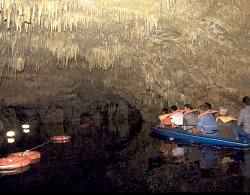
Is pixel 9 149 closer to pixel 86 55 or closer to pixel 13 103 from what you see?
pixel 86 55

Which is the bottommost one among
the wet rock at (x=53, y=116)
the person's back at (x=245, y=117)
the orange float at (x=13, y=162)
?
the wet rock at (x=53, y=116)

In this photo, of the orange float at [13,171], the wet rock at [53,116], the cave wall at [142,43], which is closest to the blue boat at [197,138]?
the cave wall at [142,43]

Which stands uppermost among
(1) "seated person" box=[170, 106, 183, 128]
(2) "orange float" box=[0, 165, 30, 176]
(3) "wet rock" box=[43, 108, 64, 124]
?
(1) "seated person" box=[170, 106, 183, 128]

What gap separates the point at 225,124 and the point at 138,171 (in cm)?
362

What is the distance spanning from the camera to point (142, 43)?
1166 centimetres

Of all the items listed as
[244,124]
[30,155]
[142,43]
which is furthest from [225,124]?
[30,155]

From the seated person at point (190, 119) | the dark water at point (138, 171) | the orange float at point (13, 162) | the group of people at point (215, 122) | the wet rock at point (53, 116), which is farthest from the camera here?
the wet rock at point (53, 116)

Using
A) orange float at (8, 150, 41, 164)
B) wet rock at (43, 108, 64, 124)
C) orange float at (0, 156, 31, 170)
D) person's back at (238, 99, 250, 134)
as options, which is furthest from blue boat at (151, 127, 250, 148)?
wet rock at (43, 108, 64, 124)

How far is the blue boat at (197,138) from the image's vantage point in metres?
11.0

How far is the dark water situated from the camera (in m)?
7.47

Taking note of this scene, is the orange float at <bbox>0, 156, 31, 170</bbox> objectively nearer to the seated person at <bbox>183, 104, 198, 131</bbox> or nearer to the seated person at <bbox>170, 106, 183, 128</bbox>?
the seated person at <bbox>183, 104, 198, 131</bbox>

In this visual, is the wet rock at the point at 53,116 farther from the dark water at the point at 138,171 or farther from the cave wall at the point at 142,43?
the dark water at the point at 138,171

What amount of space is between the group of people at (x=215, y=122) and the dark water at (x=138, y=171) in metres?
0.69

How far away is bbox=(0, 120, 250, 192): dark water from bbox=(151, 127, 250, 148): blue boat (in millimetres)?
355
